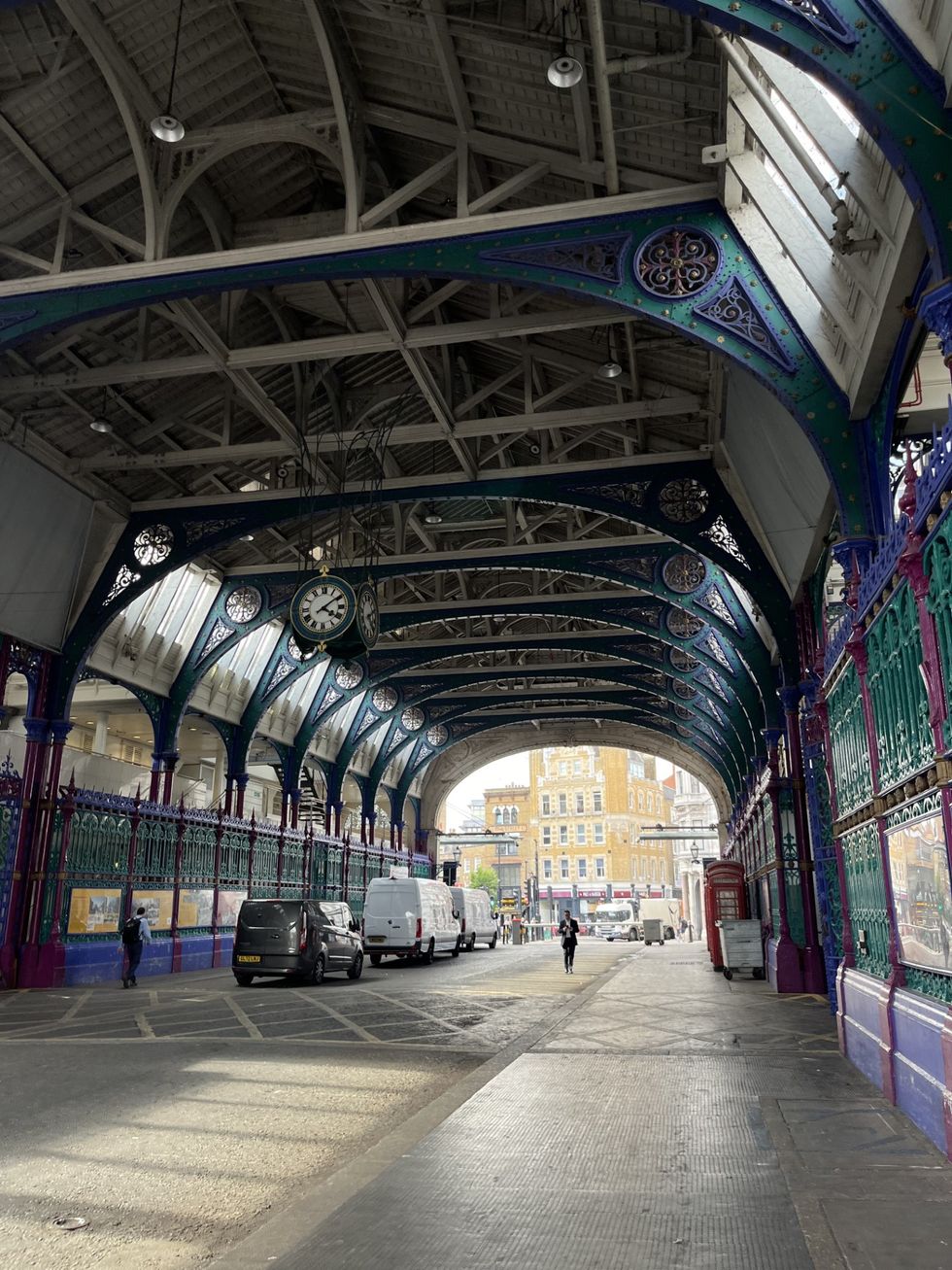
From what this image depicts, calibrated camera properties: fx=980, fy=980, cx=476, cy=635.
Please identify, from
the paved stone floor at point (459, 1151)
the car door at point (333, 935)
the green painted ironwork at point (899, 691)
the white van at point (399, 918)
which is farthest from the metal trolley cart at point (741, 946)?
the green painted ironwork at point (899, 691)

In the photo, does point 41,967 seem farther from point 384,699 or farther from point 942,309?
point 384,699

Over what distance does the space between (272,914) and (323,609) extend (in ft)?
26.3

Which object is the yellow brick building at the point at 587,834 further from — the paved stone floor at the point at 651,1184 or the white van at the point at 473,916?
the paved stone floor at the point at 651,1184

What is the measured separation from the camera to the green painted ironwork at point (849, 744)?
9211 millimetres

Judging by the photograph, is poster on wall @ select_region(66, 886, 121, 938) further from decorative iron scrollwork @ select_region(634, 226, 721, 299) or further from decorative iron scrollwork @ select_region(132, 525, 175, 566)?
decorative iron scrollwork @ select_region(634, 226, 721, 299)

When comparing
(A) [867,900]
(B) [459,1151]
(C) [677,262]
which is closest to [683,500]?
(C) [677,262]

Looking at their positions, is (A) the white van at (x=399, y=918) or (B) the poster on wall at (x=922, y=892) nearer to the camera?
(B) the poster on wall at (x=922, y=892)

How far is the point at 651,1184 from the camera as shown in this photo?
18.4 feet

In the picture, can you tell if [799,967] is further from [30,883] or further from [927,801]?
[30,883]

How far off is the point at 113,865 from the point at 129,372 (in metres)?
12.1

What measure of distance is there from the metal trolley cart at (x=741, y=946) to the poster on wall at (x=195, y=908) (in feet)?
44.7

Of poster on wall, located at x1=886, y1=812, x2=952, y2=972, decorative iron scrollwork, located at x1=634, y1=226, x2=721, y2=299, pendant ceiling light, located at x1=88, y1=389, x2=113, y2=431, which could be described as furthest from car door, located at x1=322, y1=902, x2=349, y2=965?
poster on wall, located at x1=886, y1=812, x2=952, y2=972

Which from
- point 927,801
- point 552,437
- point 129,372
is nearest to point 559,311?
point 552,437

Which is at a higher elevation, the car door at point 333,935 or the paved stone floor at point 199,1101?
the car door at point 333,935
